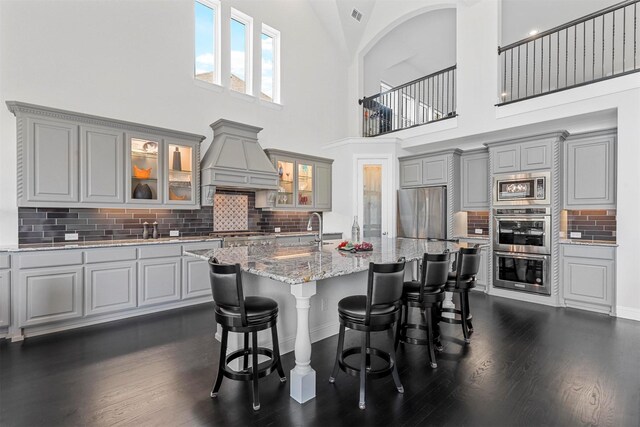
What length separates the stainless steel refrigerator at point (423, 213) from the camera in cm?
580

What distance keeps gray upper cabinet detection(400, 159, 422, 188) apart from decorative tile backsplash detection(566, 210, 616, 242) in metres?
2.45

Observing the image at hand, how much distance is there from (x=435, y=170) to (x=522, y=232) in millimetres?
1820

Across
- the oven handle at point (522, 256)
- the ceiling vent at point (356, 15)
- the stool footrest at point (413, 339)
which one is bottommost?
the stool footrest at point (413, 339)

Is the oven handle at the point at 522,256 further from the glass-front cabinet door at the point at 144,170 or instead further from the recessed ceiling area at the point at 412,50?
the glass-front cabinet door at the point at 144,170

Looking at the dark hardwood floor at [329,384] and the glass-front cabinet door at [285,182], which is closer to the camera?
the dark hardwood floor at [329,384]

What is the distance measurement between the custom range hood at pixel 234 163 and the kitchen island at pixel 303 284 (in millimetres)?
2082

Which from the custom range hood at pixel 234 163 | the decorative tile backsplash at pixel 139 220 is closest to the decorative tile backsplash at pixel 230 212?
the decorative tile backsplash at pixel 139 220

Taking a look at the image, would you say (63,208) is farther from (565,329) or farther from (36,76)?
(565,329)

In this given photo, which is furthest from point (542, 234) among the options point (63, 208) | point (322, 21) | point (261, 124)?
point (63, 208)

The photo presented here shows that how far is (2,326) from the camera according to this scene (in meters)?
3.20

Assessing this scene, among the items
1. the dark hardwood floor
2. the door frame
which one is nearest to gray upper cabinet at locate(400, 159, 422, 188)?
the door frame

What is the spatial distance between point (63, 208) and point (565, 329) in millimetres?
6192

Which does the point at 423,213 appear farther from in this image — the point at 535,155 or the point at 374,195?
the point at 535,155

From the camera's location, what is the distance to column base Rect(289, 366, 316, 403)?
7.06ft
